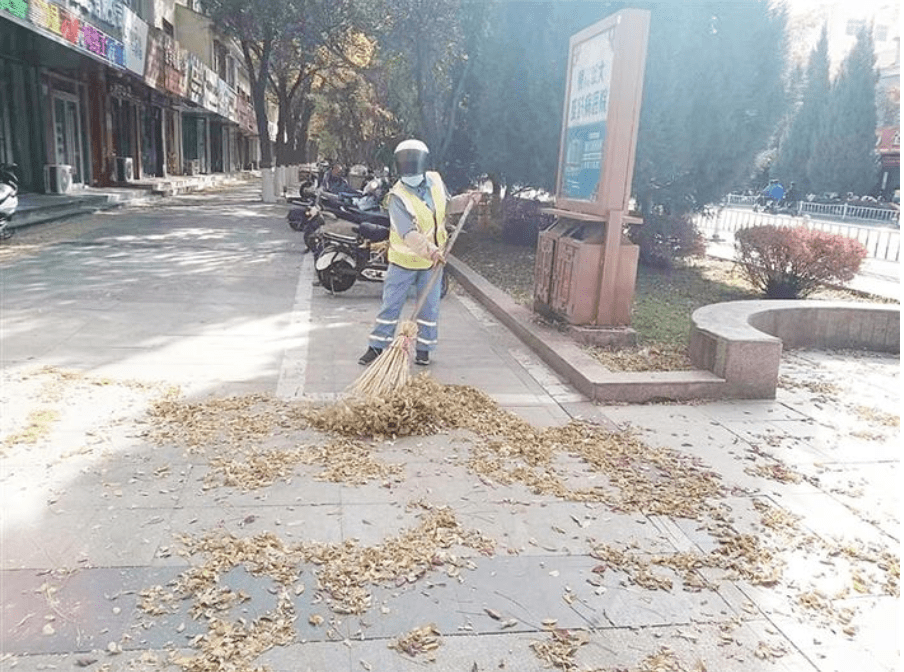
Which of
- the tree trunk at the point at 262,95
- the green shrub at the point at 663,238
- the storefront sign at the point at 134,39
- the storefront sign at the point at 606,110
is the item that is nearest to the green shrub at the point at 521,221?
the green shrub at the point at 663,238

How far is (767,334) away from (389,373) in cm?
336

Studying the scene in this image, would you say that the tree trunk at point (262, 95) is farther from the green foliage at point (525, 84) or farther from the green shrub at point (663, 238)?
the green shrub at point (663, 238)

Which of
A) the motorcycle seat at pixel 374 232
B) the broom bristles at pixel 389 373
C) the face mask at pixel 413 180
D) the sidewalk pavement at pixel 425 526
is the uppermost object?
the face mask at pixel 413 180

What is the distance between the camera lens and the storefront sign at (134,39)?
17609 millimetres

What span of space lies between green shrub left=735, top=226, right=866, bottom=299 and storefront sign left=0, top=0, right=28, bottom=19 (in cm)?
1081

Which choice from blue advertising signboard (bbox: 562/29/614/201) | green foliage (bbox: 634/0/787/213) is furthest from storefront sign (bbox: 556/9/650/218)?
green foliage (bbox: 634/0/787/213)

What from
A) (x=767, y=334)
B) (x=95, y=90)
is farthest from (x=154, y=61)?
(x=767, y=334)

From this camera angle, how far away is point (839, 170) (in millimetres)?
39562

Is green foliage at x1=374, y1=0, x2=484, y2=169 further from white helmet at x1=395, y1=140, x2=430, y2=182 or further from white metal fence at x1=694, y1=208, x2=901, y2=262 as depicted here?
white helmet at x1=395, y1=140, x2=430, y2=182

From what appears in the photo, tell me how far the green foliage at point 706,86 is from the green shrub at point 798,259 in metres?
1.62

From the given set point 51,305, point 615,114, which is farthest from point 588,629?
point 51,305

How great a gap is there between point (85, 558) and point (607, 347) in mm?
4467

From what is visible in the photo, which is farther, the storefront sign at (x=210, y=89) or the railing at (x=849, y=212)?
the railing at (x=849, y=212)

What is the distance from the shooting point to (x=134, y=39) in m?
18.3
